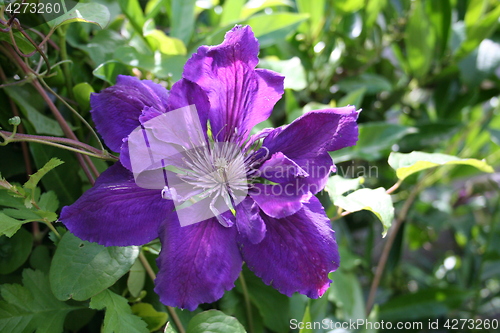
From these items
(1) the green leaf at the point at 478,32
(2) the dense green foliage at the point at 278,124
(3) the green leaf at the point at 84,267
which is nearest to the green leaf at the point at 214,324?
(2) the dense green foliage at the point at 278,124

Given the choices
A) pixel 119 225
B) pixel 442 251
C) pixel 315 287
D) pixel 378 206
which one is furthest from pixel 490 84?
pixel 119 225

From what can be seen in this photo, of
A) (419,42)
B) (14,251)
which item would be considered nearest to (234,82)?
(14,251)

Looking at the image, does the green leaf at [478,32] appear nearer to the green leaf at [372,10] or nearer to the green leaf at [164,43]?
the green leaf at [372,10]

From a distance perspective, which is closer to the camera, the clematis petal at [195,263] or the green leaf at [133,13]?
the clematis petal at [195,263]

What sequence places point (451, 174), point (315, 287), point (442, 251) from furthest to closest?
point (442, 251)
point (451, 174)
point (315, 287)

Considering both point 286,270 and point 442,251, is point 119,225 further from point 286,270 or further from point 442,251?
point 442,251

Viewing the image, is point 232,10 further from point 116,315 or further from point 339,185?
point 116,315
